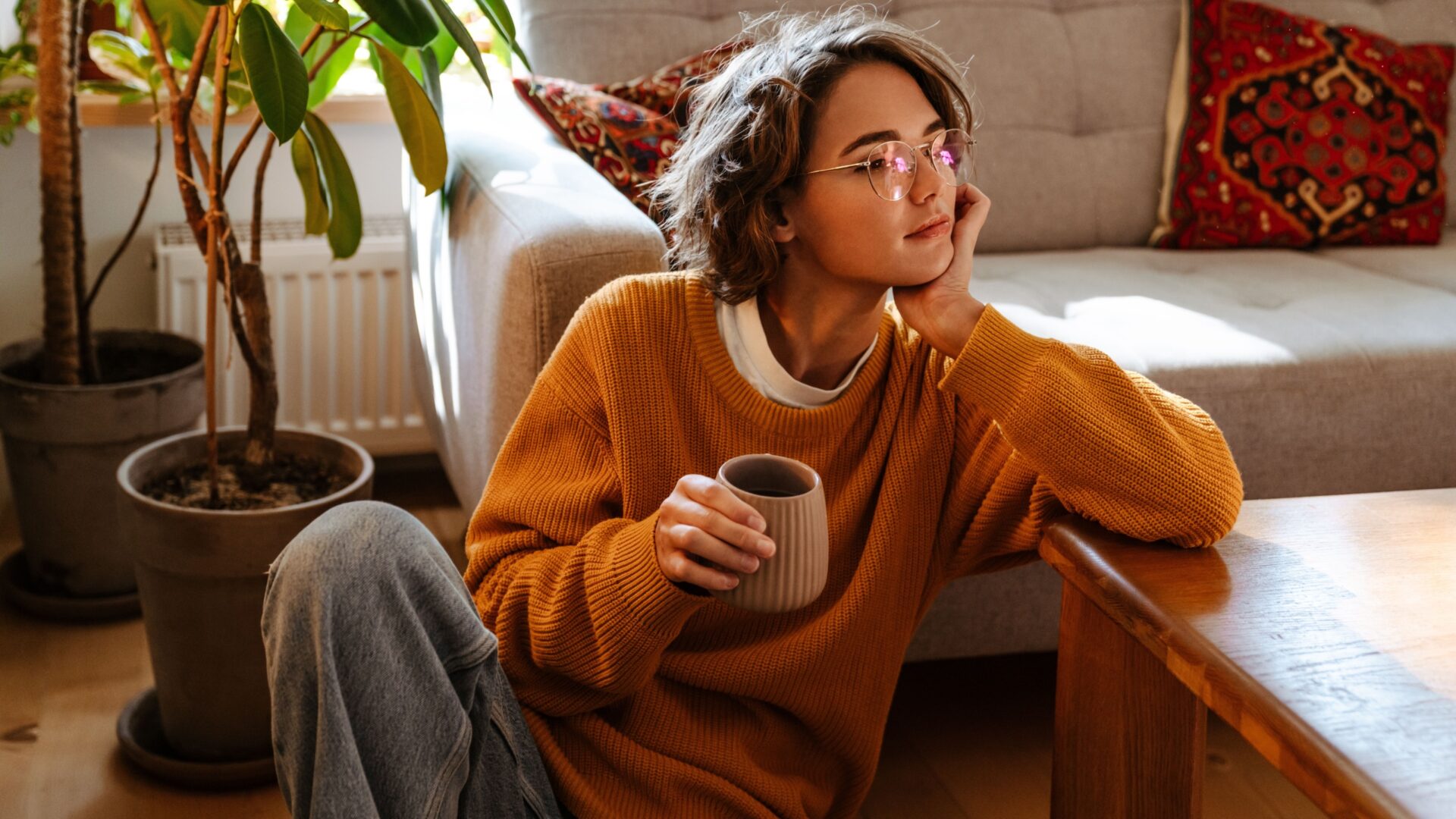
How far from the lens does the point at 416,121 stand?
1557 millimetres

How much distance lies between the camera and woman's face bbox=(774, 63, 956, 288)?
1.13 meters

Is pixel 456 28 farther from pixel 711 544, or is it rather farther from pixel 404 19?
pixel 711 544

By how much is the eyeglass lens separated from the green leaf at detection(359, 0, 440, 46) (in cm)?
49

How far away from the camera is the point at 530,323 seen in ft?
4.46

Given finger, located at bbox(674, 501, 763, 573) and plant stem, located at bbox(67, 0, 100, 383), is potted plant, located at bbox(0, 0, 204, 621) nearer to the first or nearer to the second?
plant stem, located at bbox(67, 0, 100, 383)

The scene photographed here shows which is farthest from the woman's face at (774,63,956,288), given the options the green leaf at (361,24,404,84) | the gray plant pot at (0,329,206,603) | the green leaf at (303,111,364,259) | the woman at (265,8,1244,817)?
the gray plant pot at (0,329,206,603)

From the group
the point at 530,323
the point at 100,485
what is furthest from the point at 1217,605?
the point at 100,485

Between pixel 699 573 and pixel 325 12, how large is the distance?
33.2 inches

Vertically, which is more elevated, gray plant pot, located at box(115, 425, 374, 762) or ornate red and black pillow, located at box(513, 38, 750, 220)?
ornate red and black pillow, located at box(513, 38, 750, 220)

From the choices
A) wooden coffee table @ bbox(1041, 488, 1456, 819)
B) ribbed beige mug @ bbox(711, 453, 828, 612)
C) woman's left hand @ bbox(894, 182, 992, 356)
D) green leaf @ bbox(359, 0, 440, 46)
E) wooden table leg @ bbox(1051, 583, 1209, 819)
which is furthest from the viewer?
green leaf @ bbox(359, 0, 440, 46)

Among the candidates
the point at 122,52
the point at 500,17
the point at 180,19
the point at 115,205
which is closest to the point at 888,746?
the point at 500,17

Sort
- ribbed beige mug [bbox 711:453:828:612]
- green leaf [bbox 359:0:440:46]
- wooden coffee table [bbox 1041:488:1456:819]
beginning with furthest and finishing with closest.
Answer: green leaf [bbox 359:0:440:46], ribbed beige mug [bbox 711:453:828:612], wooden coffee table [bbox 1041:488:1456:819]

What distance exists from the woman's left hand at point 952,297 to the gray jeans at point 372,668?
443 millimetres

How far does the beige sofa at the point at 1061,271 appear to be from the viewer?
1.47 m
